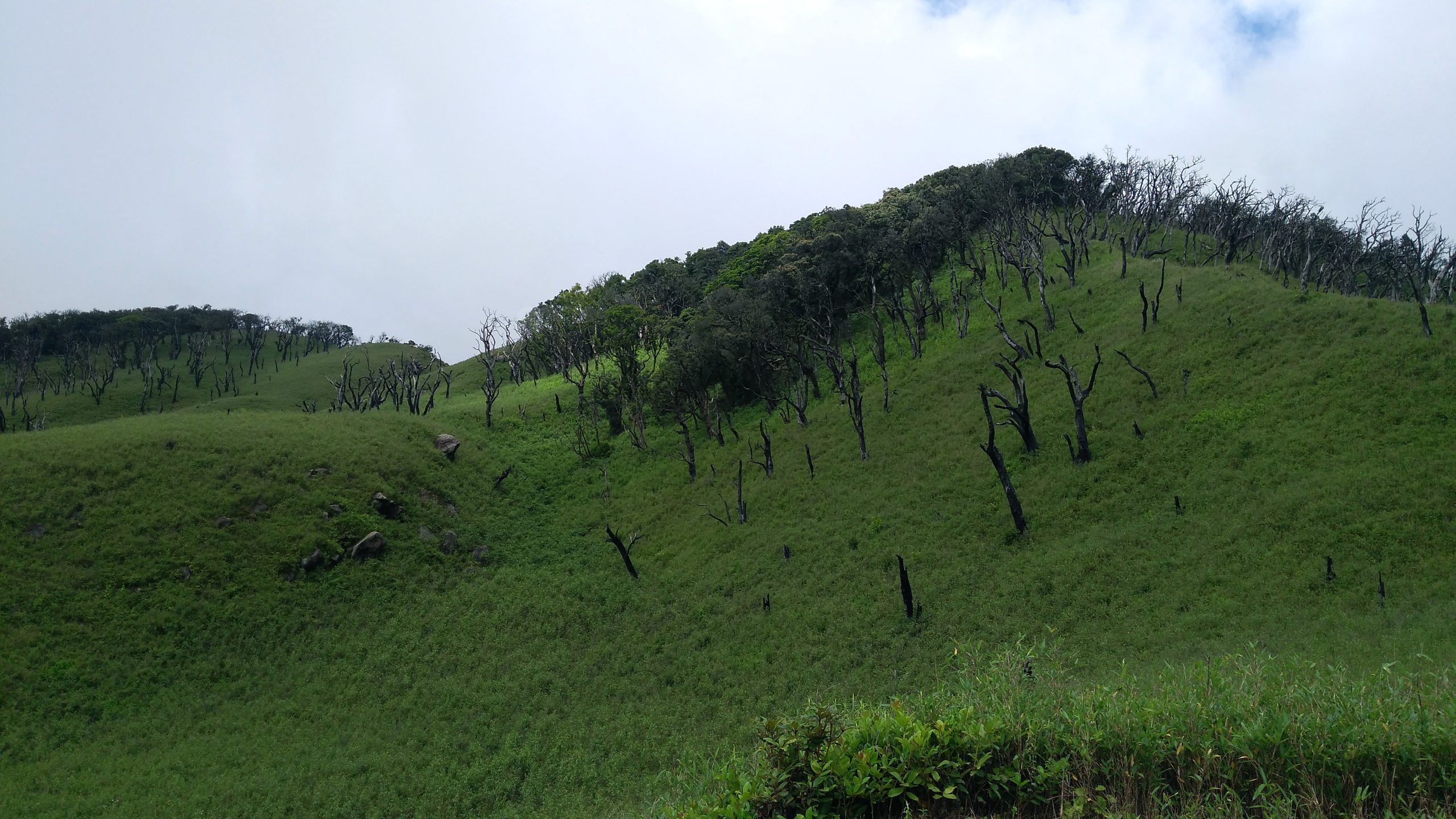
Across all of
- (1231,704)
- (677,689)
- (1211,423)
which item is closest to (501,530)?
(677,689)

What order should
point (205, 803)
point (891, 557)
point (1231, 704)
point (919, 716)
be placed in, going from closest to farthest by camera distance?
point (1231, 704) < point (919, 716) < point (205, 803) < point (891, 557)

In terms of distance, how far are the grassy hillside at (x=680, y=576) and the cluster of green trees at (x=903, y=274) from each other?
7.15 m

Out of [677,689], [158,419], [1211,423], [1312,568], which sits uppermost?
[158,419]

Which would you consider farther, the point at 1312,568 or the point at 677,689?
the point at 677,689

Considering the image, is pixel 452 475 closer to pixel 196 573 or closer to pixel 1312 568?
pixel 196 573

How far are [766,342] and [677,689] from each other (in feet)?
101

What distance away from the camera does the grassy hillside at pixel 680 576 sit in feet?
77.3

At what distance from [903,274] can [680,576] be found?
115ft

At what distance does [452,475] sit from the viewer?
4938cm

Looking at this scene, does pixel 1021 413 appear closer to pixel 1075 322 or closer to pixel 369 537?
pixel 1075 322

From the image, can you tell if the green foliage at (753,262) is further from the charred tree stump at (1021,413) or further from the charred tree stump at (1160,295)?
the charred tree stump at (1021,413)

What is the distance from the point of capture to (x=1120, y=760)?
7.82m

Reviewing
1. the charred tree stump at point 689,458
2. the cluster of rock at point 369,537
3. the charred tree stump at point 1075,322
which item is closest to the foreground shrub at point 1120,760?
the cluster of rock at point 369,537

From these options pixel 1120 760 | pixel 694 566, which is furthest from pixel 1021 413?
pixel 1120 760
